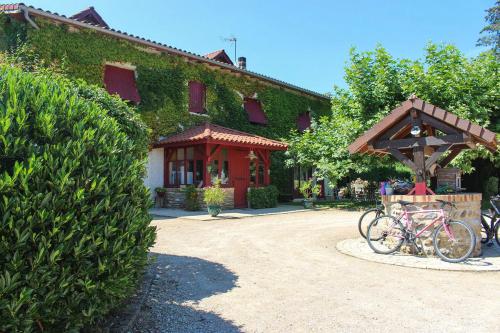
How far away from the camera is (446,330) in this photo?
340cm

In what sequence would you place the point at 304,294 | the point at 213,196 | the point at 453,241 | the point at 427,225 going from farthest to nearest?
the point at 213,196 < the point at 427,225 < the point at 453,241 < the point at 304,294

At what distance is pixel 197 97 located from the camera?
18062mm

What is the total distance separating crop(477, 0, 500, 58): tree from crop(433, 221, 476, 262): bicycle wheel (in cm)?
3783

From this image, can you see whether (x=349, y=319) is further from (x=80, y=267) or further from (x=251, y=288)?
(x=80, y=267)

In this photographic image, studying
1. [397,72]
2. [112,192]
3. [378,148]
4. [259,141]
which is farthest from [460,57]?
[112,192]

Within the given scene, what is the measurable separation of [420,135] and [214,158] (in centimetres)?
1002

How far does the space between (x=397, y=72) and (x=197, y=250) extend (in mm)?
12062

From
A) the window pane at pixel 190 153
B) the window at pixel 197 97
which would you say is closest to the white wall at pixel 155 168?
the window pane at pixel 190 153

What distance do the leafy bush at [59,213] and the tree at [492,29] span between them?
42.5 metres

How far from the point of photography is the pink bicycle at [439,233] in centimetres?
599

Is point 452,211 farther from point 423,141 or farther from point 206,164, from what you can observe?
point 206,164

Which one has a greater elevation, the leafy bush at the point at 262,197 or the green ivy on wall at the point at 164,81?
the green ivy on wall at the point at 164,81

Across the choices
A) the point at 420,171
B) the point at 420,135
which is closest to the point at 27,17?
the point at 420,135

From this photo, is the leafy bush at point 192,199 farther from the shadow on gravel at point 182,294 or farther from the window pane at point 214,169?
the shadow on gravel at point 182,294
